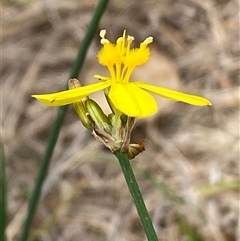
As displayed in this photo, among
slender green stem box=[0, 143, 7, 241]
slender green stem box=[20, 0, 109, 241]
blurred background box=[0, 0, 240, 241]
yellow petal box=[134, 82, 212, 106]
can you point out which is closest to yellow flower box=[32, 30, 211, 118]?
yellow petal box=[134, 82, 212, 106]

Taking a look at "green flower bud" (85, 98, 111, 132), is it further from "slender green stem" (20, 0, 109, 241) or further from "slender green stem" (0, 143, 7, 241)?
"slender green stem" (0, 143, 7, 241)

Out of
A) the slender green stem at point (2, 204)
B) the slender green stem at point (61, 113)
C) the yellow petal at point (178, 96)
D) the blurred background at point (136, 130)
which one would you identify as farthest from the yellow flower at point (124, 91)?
the blurred background at point (136, 130)

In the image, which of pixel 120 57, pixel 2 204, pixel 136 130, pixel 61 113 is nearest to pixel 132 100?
pixel 120 57

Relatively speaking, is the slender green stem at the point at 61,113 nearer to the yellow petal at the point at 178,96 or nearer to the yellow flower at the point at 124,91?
the yellow flower at the point at 124,91

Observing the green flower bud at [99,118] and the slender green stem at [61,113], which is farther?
the slender green stem at [61,113]

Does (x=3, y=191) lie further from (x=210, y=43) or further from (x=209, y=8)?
(x=209, y=8)

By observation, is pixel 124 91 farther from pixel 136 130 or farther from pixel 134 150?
pixel 136 130

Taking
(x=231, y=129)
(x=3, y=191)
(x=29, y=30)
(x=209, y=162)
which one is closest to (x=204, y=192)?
(x=209, y=162)
